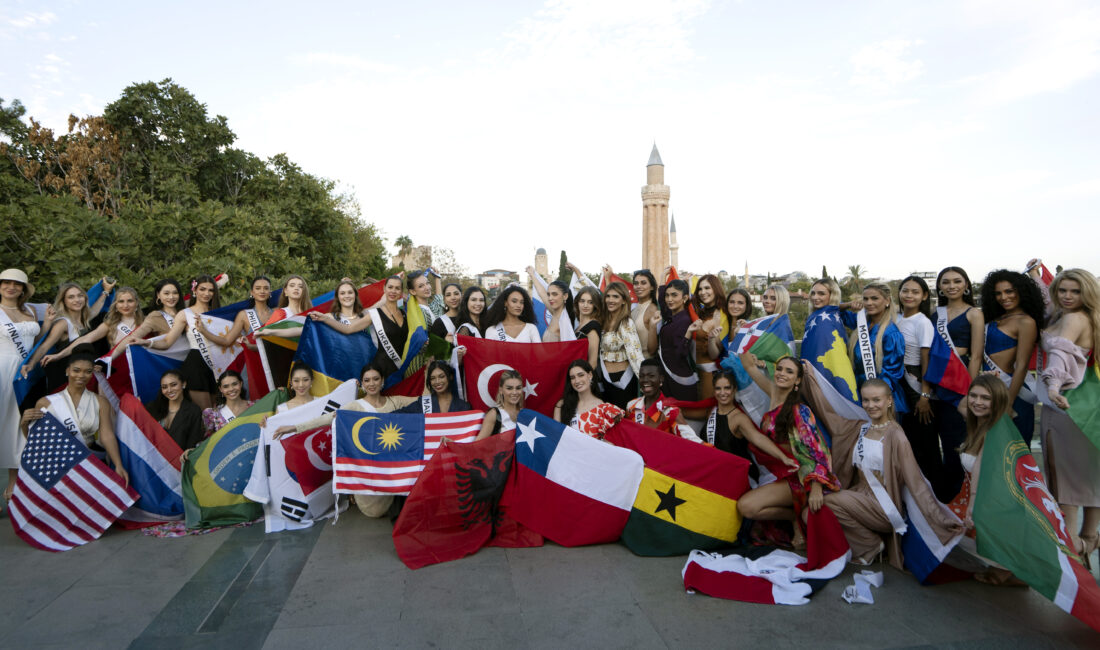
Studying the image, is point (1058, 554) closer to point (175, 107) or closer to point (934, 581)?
point (934, 581)

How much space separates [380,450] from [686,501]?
238 cm

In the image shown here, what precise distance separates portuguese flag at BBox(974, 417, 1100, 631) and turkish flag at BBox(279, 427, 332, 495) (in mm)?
4627

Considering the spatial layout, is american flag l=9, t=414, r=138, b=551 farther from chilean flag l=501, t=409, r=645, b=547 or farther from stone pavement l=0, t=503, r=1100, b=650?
chilean flag l=501, t=409, r=645, b=547

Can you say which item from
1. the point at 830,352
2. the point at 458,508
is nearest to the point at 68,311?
the point at 458,508

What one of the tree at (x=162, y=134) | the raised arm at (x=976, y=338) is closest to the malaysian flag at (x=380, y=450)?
the raised arm at (x=976, y=338)

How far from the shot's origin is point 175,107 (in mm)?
22906

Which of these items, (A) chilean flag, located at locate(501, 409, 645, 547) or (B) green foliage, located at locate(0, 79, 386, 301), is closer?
(A) chilean flag, located at locate(501, 409, 645, 547)

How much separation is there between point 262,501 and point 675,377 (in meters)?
3.59

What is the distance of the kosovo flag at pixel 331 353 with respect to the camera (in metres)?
5.84

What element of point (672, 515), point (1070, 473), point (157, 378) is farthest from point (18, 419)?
point (1070, 473)

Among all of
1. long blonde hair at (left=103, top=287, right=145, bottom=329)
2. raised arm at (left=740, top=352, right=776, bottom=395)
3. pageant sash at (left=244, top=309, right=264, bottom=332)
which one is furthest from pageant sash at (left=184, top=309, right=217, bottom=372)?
raised arm at (left=740, top=352, right=776, bottom=395)

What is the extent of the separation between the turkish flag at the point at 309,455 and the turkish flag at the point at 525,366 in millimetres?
1317

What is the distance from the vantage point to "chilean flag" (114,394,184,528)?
505 centimetres

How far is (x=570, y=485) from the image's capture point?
15.0 feet
